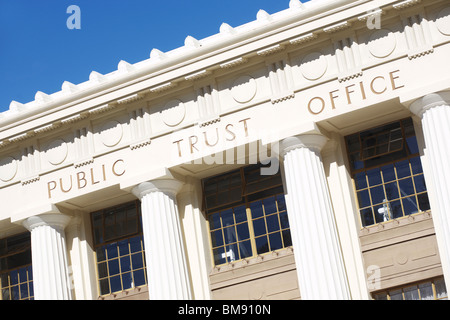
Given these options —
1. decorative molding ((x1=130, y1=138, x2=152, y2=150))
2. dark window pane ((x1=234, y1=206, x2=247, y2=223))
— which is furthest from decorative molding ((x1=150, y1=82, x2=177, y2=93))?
dark window pane ((x1=234, y1=206, x2=247, y2=223))

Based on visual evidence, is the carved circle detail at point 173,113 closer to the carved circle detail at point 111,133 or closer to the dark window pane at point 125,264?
the carved circle detail at point 111,133

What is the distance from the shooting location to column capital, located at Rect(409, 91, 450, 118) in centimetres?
2019

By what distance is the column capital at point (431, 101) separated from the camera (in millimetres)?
20188

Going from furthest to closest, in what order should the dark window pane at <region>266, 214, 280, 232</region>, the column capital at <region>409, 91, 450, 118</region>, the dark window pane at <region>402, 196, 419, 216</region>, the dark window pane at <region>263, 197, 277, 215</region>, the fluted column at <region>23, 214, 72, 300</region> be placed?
the fluted column at <region>23, 214, 72, 300</region> → the dark window pane at <region>263, 197, 277, 215</region> → the dark window pane at <region>266, 214, 280, 232</region> → the dark window pane at <region>402, 196, 419, 216</region> → the column capital at <region>409, 91, 450, 118</region>

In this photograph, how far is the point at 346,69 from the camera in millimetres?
21438

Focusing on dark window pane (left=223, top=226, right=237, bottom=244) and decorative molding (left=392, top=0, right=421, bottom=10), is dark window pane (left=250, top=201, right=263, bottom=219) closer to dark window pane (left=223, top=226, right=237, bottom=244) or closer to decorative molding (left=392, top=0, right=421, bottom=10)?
dark window pane (left=223, top=226, right=237, bottom=244)

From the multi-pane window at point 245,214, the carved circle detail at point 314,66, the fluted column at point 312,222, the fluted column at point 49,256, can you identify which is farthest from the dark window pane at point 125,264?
the carved circle detail at point 314,66

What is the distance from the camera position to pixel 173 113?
918 inches

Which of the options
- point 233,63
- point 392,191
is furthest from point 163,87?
point 392,191

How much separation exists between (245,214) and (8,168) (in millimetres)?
7425

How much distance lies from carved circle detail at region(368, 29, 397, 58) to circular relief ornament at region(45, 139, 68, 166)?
9272 mm

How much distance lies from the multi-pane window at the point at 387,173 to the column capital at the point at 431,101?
56.4 inches

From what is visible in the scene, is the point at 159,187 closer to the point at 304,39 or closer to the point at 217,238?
the point at 217,238
